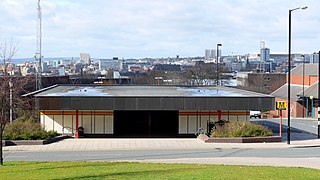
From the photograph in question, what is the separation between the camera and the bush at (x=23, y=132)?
34.9 metres

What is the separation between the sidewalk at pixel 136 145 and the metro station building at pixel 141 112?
8.97 ft

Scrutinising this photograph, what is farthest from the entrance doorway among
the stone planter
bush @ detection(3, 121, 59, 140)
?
bush @ detection(3, 121, 59, 140)

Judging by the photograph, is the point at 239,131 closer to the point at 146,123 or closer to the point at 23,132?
the point at 146,123

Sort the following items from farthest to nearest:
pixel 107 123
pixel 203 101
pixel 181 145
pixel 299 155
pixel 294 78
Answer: pixel 294 78 < pixel 107 123 < pixel 203 101 < pixel 181 145 < pixel 299 155

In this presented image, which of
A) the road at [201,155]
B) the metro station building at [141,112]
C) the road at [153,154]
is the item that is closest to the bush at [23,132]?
the road at [201,155]

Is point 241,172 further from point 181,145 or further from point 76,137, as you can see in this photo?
point 76,137

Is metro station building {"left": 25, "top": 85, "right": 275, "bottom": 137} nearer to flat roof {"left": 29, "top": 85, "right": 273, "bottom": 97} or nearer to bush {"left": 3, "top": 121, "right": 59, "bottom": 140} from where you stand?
flat roof {"left": 29, "top": 85, "right": 273, "bottom": 97}

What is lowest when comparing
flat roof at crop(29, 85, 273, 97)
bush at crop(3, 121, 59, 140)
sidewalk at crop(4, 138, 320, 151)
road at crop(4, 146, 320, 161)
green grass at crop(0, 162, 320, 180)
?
sidewalk at crop(4, 138, 320, 151)

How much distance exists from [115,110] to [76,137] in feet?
11.6

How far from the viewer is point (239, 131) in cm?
3594

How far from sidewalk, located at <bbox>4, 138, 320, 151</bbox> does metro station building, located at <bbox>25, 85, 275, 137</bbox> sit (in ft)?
8.97

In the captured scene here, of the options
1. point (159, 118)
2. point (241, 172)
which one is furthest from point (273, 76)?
point (241, 172)

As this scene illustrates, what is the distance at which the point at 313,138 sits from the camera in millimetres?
39250

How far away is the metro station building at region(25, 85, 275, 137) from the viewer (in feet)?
126
